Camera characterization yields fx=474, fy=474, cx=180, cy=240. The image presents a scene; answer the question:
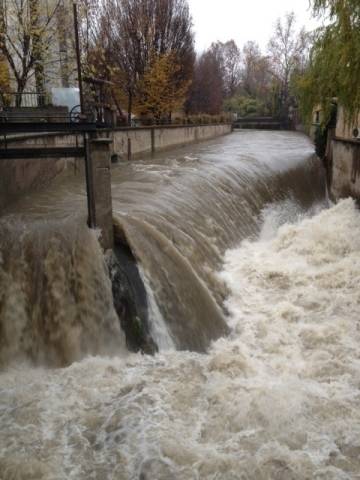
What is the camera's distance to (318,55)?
11812mm

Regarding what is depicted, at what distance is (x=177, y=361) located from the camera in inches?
237

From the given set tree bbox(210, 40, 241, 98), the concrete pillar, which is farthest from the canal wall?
tree bbox(210, 40, 241, 98)

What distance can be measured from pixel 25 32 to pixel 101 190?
33.6ft

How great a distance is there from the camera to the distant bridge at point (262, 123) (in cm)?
4898

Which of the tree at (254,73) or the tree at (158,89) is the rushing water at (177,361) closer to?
the tree at (158,89)

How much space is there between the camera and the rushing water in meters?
4.44

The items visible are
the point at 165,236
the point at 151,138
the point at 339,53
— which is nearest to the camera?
the point at 165,236

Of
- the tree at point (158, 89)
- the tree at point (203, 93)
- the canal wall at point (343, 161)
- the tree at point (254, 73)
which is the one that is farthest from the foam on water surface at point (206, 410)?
the tree at point (254, 73)

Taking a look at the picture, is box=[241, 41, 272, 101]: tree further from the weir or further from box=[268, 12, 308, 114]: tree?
the weir

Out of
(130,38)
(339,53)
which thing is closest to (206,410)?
(339,53)

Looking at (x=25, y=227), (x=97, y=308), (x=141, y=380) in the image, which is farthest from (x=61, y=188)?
(x=141, y=380)

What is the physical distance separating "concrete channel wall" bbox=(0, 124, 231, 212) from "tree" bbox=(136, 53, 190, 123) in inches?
102

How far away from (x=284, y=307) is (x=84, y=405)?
3825 mm

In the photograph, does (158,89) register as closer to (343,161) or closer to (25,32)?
(25,32)
